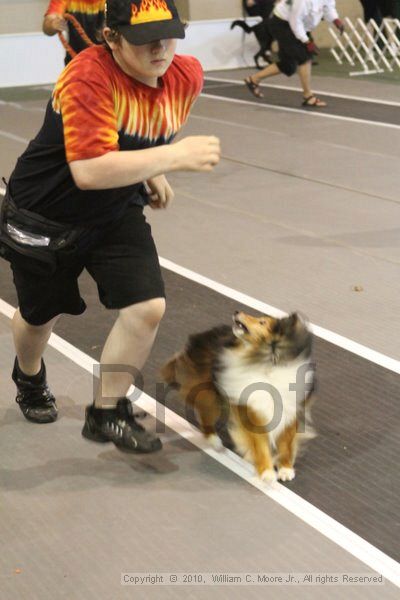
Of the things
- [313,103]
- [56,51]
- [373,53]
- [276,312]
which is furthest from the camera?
[373,53]

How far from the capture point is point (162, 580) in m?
2.42

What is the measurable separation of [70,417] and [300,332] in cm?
103

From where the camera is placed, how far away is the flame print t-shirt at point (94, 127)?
253 cm

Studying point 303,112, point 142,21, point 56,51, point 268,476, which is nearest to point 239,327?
point 268,476

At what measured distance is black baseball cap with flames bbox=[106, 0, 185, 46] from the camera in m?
2.52

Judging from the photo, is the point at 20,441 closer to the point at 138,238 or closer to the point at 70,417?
the point at 70,417

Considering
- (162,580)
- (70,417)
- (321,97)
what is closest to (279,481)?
(162,580)

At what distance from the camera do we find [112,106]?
8.43 feet

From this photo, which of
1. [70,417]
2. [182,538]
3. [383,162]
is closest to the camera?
[182,538]

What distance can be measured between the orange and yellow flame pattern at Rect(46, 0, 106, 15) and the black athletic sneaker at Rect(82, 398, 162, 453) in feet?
17.1

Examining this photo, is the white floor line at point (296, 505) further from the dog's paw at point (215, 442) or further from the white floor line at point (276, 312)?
the white floor line at point (276, 312)

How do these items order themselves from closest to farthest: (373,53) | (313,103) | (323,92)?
(313,103) < (323,92) < (373,53)

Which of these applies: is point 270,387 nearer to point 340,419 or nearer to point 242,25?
point 340,419

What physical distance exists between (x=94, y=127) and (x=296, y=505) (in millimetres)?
1247
